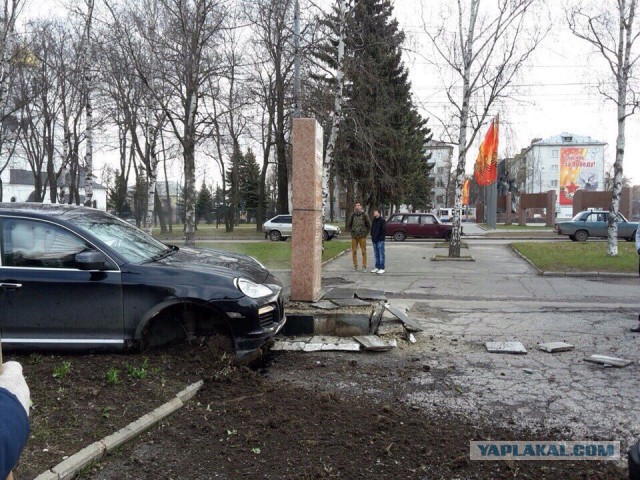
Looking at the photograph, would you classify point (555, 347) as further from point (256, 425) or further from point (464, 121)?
point (464, 121)

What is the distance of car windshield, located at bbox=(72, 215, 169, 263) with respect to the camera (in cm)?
543

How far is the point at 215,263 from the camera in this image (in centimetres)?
578

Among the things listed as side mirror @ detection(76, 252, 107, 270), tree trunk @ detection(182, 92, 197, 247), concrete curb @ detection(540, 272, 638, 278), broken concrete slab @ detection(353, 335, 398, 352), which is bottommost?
concrete curb @ detection(540, 272, 638, 278)

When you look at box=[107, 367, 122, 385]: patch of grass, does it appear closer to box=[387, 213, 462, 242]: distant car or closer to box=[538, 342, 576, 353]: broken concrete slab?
box=[538, 342, 576, 353]: broken concrete slab

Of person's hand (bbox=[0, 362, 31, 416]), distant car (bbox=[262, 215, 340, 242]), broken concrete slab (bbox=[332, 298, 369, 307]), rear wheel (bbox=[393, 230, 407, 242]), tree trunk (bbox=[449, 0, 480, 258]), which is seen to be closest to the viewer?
person's hand (bbox=[0, 362, 31, 416])

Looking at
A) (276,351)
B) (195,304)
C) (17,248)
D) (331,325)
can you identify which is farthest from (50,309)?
(331,325)

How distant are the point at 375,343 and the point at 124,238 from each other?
3233mm

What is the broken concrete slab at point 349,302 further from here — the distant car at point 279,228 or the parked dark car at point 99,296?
the distant car at point 279,228

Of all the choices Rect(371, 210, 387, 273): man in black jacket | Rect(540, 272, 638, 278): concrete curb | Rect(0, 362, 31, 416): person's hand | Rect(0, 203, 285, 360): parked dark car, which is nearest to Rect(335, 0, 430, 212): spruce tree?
Rect(371, 210, 387, 273): man in black jacket

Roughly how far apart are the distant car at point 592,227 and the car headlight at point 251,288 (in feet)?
85.5

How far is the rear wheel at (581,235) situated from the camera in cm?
2738

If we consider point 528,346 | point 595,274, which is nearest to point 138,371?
point 528,346

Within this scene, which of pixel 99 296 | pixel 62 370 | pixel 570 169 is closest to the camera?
pixel 62 370

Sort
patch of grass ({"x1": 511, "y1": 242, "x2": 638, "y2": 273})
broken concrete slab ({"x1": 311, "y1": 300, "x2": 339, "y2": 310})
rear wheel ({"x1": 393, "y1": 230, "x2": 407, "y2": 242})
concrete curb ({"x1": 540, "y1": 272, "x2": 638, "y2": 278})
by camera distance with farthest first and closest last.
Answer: rear wheel ({"x1": 393, "y1": 230, "x2": 407, "y2": 242}), patch of grass ({"x1": 511, "y1": 242, "x2": 638, "y2": 273}), concrete curb ({"x1": 540, "y1": 272, "x2": 638, "y2": 278}), broken concrete slab ({"x1": 311, "y1": 300, "x2": 339, "y2": 310})
